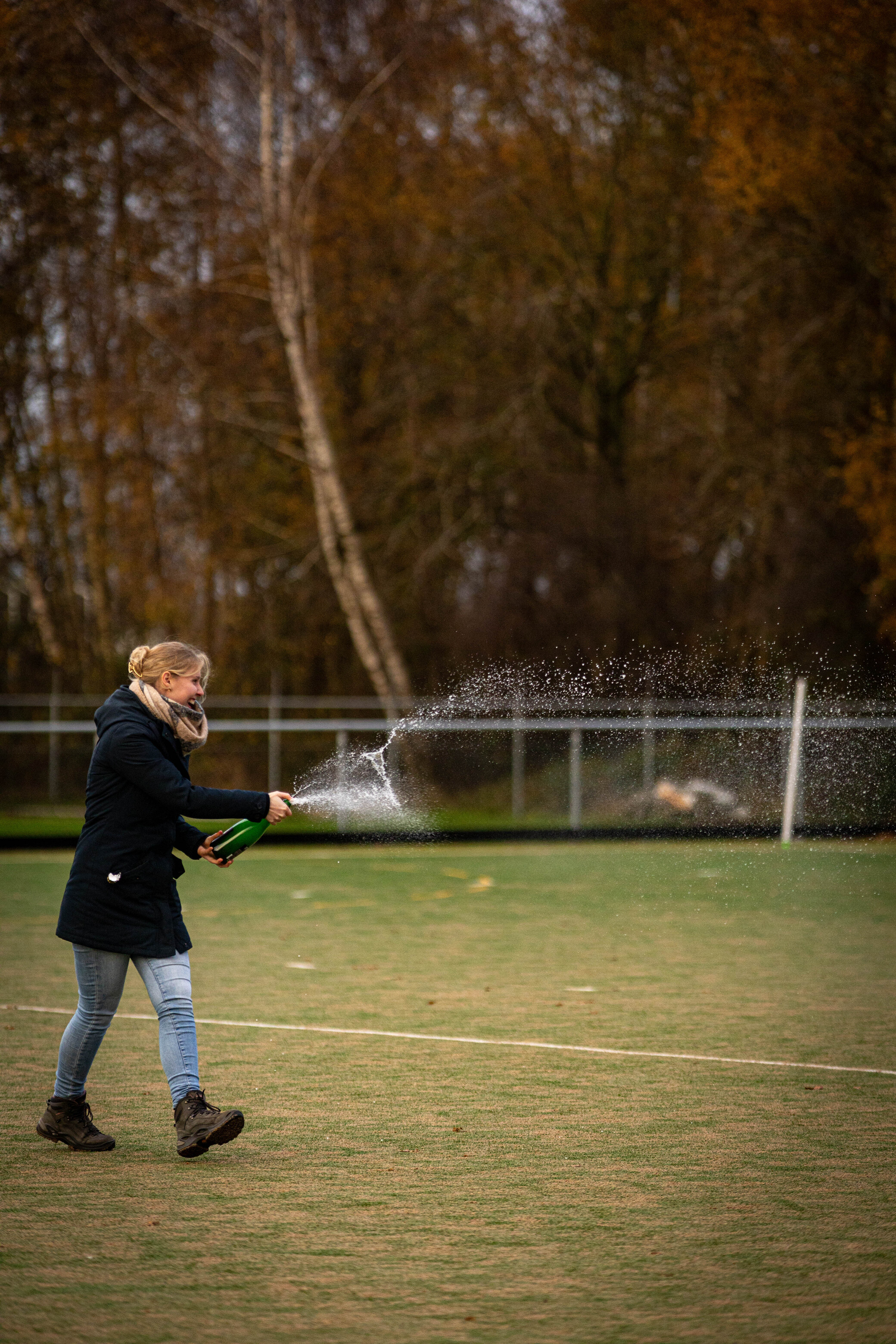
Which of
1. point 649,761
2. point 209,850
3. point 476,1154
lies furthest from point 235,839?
point 649,761

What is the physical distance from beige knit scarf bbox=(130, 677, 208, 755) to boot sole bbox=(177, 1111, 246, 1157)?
1.24 metres

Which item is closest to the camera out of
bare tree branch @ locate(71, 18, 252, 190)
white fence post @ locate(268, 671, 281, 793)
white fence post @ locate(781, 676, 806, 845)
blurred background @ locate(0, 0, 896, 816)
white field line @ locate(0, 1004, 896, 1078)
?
white field line @ locate(0, 1004, 896, 1078)

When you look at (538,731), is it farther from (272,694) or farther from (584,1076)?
(584,1076)

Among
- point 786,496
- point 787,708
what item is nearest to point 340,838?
point 787,708

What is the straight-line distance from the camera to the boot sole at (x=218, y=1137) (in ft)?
18.7

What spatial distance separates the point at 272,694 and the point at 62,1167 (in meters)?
20.1

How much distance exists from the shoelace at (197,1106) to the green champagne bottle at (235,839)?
81 centimetres

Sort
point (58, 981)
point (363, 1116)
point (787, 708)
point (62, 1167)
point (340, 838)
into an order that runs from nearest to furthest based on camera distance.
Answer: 1. point (62, 1167)
2. point (363, 1116)
3. point (58, 981)
4. point (340, 838)
5. point (787, 708)

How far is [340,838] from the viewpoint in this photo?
822 inches

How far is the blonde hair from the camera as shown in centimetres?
590

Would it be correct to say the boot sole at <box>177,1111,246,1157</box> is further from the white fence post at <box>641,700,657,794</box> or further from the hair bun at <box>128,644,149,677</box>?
the white fence post at <box>641,700,657,794</box>

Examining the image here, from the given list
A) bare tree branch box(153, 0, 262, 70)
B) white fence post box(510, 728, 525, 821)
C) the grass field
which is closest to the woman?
the grass field

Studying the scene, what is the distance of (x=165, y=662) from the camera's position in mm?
5906

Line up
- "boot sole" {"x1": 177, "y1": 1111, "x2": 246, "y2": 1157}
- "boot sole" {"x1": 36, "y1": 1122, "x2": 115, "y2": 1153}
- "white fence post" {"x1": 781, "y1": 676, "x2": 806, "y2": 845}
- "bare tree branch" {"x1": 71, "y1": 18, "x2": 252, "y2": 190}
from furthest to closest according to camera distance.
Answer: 1. "bare tree branch" {"x1": 71, "y1": 18, "x2": 252, "y2": 190}
2. "white fence post" {"x1": 781, "y1": 676, "x2": 806, "y2": 845}
3. "boot sole" {"x1": 36, "y1": 1122, "x2": 115, "y2": 1153}
4. "boot sole" {"x1": 177, "y1": 1111, "x2": 246, "y2": 1157}
